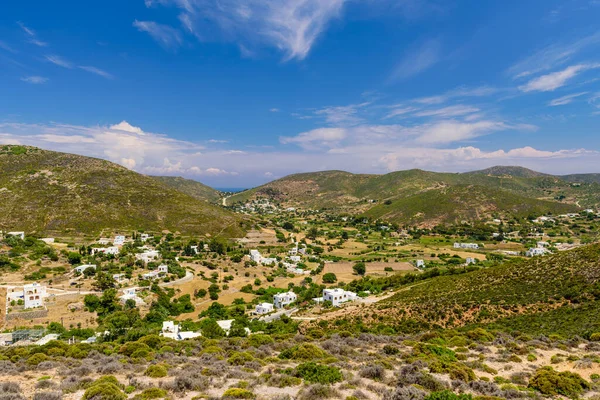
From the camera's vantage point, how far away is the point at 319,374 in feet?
37.6

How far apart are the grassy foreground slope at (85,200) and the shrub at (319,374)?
86.7 meters

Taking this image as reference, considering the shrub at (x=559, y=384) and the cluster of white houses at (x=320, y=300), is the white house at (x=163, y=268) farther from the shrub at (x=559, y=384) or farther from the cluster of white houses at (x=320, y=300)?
the shrub at (x=559, y=384)

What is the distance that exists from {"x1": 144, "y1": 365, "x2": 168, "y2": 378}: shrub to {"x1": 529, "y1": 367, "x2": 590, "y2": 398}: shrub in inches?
573

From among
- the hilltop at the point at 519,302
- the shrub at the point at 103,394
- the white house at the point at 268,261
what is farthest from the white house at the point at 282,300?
the shrub at the point at 103,394

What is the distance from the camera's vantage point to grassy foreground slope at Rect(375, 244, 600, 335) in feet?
77.2

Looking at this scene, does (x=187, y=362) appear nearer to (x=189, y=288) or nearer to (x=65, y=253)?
(x=189, y=288)

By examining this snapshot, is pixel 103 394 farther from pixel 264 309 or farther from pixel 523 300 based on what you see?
pixel 264 309

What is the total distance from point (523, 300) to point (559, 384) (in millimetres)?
19363

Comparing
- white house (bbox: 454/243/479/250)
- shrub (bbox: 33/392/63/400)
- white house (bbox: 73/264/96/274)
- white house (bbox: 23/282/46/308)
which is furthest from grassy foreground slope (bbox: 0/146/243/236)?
shrub (bbox: 33/392/63/400)

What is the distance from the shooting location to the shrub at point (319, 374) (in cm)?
1123

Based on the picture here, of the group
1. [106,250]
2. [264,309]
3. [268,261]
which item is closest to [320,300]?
[264,309]

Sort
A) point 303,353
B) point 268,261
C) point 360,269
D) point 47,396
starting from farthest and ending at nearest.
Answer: point 268,261, point 360,269, point 303,353, point 47,396

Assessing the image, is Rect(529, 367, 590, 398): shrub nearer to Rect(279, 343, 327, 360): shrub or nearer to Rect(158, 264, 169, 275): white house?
Rect(279, 343, 327, 360): shrub

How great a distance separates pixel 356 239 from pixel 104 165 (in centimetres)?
9888
